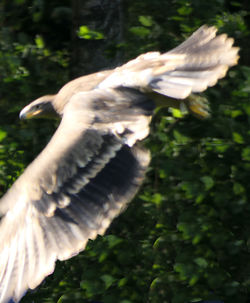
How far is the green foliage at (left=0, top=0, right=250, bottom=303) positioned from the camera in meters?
3.67

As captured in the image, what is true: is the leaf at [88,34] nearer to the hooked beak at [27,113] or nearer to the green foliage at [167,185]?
the green foliage at [167,185]

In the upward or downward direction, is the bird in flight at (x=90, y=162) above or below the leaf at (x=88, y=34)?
below

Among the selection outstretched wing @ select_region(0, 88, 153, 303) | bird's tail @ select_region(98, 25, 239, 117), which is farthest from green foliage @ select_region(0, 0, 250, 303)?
outstretched wing @ select_region(0, 88, 153, 303)

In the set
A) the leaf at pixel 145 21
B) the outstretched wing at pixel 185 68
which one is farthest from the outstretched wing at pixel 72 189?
the leaf at pixel 145 21

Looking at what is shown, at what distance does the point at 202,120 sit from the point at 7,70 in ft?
3.28

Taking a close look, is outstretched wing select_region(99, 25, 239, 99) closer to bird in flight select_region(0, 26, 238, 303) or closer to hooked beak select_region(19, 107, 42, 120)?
bird in flight select_region(0, 26, 238, 303)

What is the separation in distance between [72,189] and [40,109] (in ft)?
2.72

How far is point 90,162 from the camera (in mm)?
3033

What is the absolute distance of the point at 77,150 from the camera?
2996 mm

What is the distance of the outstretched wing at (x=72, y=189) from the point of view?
9.27 feet

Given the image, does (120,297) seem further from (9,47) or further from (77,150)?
(9,47)

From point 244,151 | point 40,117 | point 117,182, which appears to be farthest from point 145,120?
point 40,117

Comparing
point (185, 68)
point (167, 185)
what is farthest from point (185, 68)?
point (167, 185)

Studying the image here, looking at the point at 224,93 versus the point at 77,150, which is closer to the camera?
the point at 77,150
